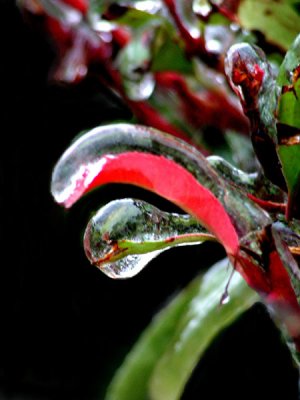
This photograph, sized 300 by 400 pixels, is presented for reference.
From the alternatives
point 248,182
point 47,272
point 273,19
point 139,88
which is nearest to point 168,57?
point 139,88

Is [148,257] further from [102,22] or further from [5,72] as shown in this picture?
[5,72]

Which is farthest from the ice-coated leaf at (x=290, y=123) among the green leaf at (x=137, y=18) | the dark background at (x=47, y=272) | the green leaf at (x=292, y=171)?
the dark background at (x=47, y=272)

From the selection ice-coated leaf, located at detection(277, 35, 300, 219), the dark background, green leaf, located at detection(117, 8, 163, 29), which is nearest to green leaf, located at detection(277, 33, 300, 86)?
ice-coated leaf, located at detection(277, 35, 300, 219)

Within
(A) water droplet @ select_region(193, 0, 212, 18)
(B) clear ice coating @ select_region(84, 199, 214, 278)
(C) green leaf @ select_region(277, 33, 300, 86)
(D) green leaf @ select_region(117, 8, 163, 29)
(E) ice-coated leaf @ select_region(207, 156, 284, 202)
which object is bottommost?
(D) green leaf @ select_region(117, 8, 163, 29)

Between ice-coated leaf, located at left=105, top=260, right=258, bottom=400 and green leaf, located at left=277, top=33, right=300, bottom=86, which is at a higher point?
green leaf, located at left=277, top=33, right=300, bottom=86

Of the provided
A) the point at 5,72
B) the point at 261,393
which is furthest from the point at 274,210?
the point at 5,72

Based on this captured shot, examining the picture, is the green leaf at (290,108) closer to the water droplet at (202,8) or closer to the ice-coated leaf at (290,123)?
the ice-coated leaf at (290,123)

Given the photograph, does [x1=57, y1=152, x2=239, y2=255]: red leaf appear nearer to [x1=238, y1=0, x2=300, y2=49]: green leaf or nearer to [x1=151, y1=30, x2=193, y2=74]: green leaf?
[x1=238, y1=0, x2=300, y2=49]: green leaf
